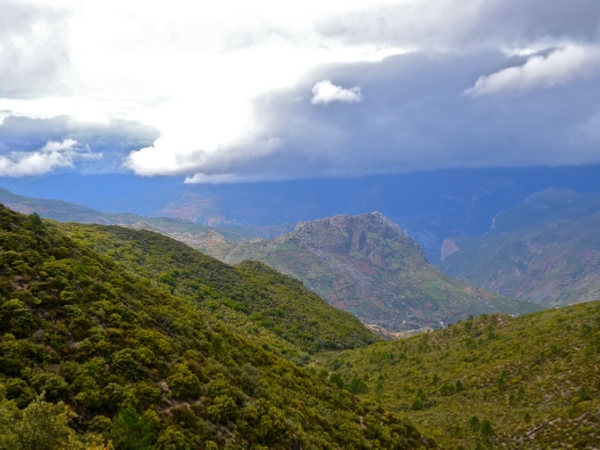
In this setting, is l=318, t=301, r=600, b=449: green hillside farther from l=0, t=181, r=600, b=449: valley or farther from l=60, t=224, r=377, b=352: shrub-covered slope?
l=60, t=224, r=377, b=352: shrub-covered slope

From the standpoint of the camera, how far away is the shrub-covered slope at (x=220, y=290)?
3164 inches

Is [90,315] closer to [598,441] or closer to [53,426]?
[53,426]

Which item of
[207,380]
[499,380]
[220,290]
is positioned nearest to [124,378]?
[207,380]

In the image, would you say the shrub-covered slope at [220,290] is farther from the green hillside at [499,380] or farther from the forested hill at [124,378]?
the forested hill at [124,378]

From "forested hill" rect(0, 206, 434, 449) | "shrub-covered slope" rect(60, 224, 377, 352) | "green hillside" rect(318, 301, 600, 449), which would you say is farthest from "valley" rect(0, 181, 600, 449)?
"shrub-covered slope" rect(60, 224, 377, 352)

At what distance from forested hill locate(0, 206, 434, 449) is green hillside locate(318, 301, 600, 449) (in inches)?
464

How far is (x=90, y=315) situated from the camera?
2216 cm

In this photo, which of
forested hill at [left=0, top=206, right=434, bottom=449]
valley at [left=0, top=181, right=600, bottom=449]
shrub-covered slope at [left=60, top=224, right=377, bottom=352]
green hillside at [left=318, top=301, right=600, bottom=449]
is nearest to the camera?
forested hill at [left=0, top=206, right=434, bottom=449]

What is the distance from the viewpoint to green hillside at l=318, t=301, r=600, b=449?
3444 cm

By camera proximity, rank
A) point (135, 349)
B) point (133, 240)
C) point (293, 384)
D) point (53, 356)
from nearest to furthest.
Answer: point (53, 356) < point (135, 349) < point (293, 384) < point (133, 240)

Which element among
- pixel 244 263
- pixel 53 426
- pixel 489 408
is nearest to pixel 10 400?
pixel 53 426

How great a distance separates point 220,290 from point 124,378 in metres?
78.0

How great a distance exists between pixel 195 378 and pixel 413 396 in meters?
44.7

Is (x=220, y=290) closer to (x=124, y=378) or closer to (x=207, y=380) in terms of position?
(x=207, y=380)
